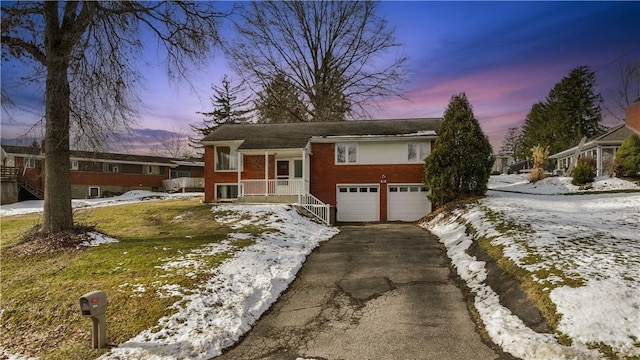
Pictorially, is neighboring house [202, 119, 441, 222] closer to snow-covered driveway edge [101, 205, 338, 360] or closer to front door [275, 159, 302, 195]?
front door [275, 159, 302, 195]

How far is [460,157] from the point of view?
16391 mm

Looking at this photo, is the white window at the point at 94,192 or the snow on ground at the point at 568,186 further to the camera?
the white window at the point at 94,192

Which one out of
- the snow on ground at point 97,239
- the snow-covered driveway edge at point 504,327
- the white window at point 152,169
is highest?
the white window at point 152,169

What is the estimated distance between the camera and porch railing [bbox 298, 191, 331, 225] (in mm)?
17288

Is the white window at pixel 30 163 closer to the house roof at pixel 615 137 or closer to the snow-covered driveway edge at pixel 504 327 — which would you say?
the snow-covered driveway edge at pixel 504 327

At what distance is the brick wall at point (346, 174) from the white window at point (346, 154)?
11.4 inches

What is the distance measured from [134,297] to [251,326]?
244 cm

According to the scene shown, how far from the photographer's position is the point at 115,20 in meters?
9.45

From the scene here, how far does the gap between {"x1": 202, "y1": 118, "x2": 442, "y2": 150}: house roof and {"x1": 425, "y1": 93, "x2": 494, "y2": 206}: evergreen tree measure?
2.37 m

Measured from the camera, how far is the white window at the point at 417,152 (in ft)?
63.9

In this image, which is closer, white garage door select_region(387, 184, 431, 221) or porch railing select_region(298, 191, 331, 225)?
porch railing select_region(298, 191, 331, 225)

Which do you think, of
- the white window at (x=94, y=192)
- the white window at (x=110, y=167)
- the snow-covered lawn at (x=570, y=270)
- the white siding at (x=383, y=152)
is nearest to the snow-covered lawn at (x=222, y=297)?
the snow-covered lawn at (x=570, y=270)

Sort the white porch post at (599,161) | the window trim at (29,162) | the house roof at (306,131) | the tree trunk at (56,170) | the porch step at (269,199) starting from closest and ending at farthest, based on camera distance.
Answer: the tree trunk at (56,170) < the porch step at (269,199) < the house roof at (306,131) < the white porch post at (599,161) < the window trim at (29,162)

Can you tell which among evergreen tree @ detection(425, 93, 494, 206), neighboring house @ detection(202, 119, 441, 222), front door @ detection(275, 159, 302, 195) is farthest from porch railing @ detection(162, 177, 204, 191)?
evergreen tree @ detection(425, 93, 494, 206)
